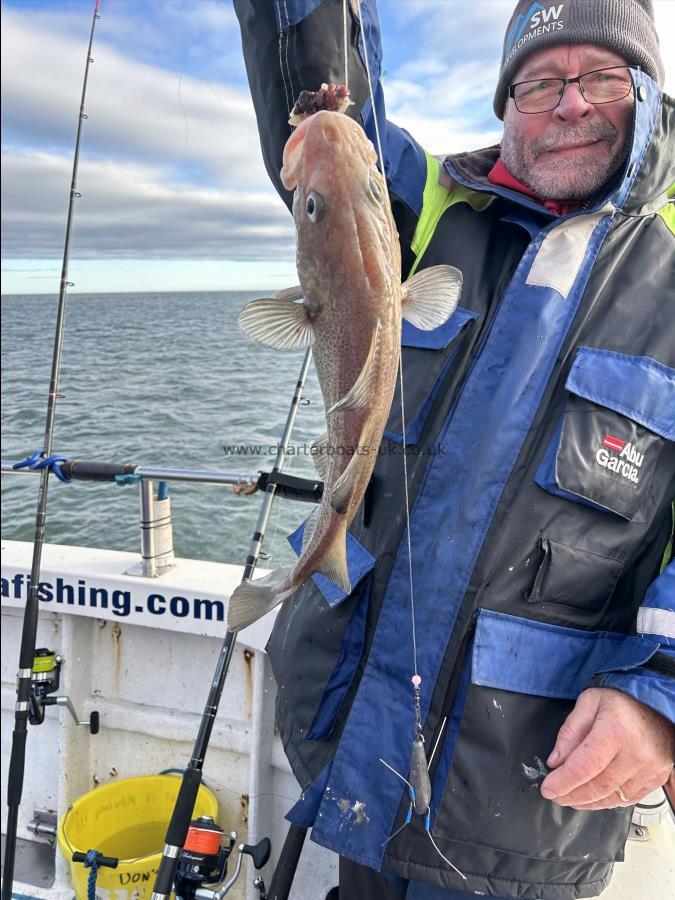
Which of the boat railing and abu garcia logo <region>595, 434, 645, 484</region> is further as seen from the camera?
the boat railing

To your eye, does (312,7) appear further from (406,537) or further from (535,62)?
(406,537)

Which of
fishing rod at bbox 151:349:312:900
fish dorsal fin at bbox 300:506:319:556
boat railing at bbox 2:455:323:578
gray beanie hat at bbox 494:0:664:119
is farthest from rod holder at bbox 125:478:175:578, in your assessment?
gray beanie hat at bbox 494:0:664:119

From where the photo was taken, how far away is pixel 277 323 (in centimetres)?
157

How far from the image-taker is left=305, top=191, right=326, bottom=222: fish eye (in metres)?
1.41

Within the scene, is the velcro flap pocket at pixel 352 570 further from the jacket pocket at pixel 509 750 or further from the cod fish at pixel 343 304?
the jacket pocket at pixel 509 750

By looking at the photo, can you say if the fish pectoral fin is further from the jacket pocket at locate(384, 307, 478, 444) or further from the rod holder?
the rod holder

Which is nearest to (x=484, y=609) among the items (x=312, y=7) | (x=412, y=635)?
(x=412, y=635)

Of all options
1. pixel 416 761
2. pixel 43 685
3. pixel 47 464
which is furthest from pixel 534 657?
pixel 47 464

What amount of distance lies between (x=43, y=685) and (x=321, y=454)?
2359 millimetres

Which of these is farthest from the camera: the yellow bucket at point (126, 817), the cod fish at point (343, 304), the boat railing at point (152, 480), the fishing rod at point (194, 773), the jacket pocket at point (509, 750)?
the boat railing at point (152, 480)

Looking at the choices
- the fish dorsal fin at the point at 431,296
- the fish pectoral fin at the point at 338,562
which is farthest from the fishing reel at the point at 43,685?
the fish dorsal fin at the point at 431,296

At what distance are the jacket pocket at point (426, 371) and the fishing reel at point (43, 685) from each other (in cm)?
237

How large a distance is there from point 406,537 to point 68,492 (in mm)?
11051

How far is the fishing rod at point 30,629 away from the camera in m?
2.79
